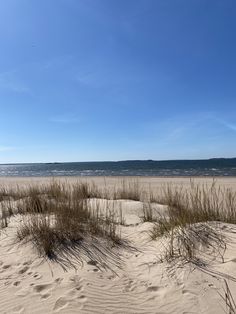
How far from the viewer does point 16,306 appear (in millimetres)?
3359

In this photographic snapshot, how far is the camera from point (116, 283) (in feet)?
12.3

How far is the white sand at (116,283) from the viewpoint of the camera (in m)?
3.26

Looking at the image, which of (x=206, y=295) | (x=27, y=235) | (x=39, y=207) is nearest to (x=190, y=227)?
(x=206, y=295)

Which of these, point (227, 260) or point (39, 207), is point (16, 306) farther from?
point (39, 207)

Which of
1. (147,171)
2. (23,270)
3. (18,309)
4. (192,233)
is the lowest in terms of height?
(18,309)

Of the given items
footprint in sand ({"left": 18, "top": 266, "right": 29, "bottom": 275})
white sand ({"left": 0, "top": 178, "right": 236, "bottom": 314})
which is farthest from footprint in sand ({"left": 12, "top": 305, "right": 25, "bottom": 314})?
footprint in sand ({"left": 18, "top": 266, "right": 29, "bottom": 275})

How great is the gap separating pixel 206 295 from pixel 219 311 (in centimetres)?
28

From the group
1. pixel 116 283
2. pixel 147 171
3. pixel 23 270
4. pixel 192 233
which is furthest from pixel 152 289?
pixel 147 171

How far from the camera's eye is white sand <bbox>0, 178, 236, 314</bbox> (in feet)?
10.7

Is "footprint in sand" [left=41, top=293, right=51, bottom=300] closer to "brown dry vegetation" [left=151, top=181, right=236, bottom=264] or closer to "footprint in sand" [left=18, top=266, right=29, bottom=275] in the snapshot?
"footprint in sand" [left=18, top=266, right=29, bottom=275]

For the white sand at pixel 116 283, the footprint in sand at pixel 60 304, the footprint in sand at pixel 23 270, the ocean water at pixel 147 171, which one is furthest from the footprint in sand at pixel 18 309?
the ocean water at pixel 147 171

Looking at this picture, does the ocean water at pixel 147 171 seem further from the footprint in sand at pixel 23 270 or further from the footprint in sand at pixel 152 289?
the footprint in sand at pixel 152 289

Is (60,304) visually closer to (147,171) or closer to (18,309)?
(18,309)

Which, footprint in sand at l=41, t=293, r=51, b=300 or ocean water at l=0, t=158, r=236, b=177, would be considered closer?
footprint in sand at l=41, t=293, r=51, b=300
